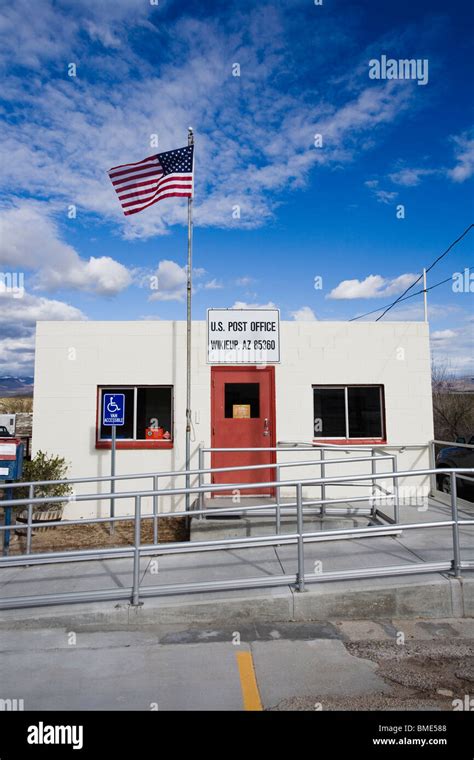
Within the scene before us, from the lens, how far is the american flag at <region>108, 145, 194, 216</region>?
30.2 feet

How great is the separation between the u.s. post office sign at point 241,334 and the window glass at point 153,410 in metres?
1.22

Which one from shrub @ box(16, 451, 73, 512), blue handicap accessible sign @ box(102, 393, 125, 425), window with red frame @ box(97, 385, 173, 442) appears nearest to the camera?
blue handicap accessible sign @ box(102, 393, 125, 425)

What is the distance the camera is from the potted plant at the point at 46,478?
898cm

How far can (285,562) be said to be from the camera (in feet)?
19.7

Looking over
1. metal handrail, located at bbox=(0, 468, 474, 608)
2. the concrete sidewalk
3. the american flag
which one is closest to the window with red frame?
the american flag

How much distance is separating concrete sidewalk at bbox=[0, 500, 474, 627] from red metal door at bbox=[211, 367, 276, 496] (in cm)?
341

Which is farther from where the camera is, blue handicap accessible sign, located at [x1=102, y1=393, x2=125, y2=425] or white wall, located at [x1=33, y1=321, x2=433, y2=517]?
white wall, located at [x1=33, y1=321, x2=433, y2=517]

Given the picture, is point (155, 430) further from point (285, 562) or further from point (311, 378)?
point (285, 562)

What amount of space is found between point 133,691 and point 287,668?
1.18 meters

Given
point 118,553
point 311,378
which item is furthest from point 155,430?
point 118,553

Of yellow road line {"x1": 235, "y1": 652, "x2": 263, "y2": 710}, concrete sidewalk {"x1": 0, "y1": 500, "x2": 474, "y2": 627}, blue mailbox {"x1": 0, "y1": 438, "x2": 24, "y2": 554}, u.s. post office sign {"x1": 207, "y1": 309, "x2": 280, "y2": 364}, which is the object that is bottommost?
yellow road line {"x1": 235, "y1": 652, "x2": 263, "y2": 710}

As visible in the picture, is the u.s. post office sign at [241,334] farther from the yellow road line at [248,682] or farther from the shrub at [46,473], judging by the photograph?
the yellow road line at [248,682]

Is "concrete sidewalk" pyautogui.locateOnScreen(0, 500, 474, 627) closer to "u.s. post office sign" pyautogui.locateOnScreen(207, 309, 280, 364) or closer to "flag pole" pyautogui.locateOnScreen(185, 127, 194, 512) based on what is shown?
"flag pole" pyautogui.locateOnScreen(185, 127, 194, 512)

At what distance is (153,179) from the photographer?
9.31 m
